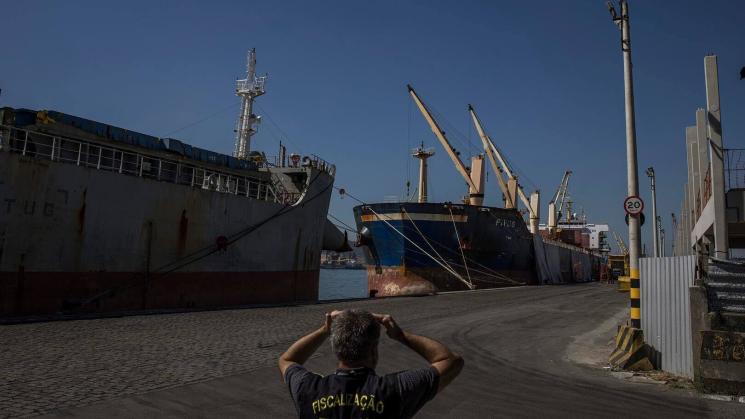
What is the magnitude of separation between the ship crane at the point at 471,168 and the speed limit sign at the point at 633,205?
95.3 ft

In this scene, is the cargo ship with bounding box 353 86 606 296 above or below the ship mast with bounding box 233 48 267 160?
below

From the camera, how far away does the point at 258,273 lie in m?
23.1

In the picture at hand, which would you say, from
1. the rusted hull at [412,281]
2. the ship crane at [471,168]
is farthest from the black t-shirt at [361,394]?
the ship crane at [471,168]

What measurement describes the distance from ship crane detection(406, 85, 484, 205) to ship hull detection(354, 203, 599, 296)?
301cm

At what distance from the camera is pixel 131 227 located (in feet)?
58.5

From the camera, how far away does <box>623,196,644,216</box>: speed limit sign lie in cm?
1002

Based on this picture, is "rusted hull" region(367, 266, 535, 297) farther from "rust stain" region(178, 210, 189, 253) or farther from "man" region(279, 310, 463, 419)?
"man" region(279, 310, 463, 419)

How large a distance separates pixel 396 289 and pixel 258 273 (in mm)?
12063

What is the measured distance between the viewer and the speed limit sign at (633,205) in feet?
32.9

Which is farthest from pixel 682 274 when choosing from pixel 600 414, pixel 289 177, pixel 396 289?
pixel 396 289

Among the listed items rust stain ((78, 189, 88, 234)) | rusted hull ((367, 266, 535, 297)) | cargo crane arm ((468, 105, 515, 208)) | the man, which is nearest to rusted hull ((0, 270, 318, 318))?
rust stain ((78, 189, 88, 234))

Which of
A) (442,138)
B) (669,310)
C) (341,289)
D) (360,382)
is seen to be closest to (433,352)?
(360,382)

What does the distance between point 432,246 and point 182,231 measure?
1732 centimetres

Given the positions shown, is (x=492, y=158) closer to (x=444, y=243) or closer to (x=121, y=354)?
(x=444, y=243)
